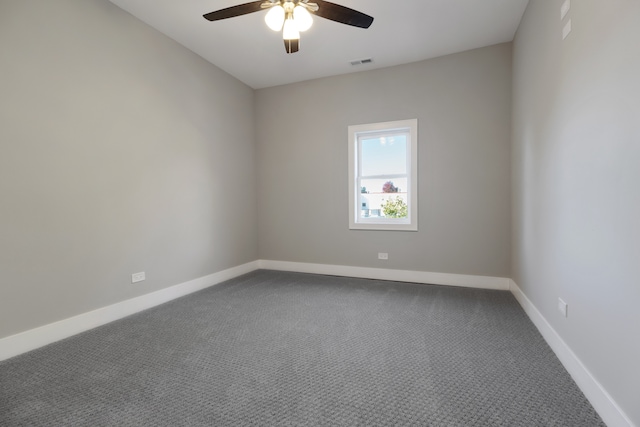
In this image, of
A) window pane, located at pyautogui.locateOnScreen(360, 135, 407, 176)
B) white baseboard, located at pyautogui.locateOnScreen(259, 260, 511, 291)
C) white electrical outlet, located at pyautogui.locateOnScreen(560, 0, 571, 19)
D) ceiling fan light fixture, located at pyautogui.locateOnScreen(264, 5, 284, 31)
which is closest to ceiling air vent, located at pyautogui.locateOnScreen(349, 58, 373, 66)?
window pane, located at pyautogui.locateOnScreen(360, 135, 407, 176)

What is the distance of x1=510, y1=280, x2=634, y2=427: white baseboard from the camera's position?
4.40ft

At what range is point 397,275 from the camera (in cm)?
404

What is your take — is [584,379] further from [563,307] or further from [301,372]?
[301,372]

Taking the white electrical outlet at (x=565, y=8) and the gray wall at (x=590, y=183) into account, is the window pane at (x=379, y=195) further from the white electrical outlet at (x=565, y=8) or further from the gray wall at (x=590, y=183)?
the white electrical outlet at (x=565, y=8)

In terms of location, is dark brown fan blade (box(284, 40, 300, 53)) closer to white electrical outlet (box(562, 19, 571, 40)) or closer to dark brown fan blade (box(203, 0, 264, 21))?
dark brown fan blade (box(203, 0, 264, 21))

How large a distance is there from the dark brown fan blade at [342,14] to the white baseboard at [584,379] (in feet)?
8.29

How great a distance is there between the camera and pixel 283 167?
15.4 ft

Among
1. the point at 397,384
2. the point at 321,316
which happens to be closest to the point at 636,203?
the point at 397,384

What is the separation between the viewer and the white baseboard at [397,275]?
3633 millimetres

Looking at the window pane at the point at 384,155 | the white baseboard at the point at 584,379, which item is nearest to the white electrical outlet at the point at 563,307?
the white baseboard at the point at 584,379

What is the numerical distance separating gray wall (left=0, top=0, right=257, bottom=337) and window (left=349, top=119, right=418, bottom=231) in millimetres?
1956

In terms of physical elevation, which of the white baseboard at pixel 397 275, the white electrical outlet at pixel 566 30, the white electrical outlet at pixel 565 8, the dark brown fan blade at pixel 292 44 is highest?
the dark brown fan blade at pixel 292 44

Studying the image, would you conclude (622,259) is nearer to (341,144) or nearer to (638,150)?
(638,150)

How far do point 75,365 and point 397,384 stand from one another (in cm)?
208
